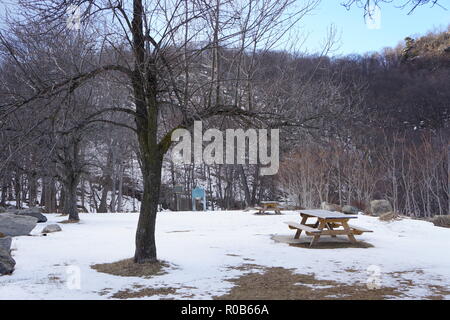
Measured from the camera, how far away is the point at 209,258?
23.7ft

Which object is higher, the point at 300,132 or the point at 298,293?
the point at 300,132

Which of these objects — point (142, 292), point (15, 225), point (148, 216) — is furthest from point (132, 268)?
point (15, 225)

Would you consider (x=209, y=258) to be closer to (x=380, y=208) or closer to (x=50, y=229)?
(x=50, y=229)

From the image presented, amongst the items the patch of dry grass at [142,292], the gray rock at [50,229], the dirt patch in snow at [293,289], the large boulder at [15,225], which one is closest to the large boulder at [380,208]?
the gray rock at [50,229]

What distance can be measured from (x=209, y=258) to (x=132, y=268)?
4.84ft

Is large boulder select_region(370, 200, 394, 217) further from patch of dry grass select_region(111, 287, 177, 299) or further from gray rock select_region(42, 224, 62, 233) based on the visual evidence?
patch of dry grass select_region(111, 287, 177, 299)

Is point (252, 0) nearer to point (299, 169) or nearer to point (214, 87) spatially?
point (214, 87)

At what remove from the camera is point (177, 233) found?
10844 millimetres

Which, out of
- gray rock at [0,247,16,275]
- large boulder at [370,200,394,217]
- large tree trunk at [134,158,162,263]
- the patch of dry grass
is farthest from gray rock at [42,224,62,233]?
large boulder at [370,200,394,217]

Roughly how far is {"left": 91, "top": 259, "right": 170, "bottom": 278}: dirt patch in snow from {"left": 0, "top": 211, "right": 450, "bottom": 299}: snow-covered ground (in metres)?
0.16

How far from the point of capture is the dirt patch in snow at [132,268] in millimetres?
5964

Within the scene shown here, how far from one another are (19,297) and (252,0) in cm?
440

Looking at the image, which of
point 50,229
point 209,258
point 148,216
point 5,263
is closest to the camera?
point 5,263
